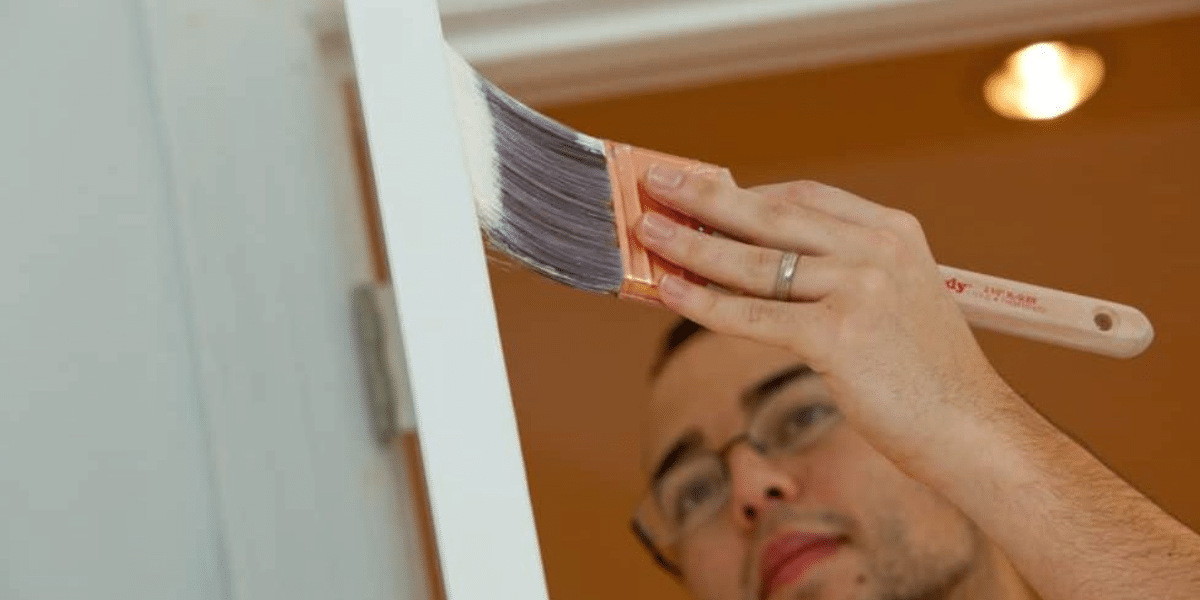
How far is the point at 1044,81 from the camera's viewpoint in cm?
142

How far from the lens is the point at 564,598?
1470 mm

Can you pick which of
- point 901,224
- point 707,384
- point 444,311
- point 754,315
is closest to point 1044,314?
point 901,224

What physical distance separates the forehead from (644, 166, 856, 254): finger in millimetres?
→ 415

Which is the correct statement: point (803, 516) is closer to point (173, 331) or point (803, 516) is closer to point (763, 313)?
point (763, 313)

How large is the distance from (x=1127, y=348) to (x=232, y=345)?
0.55m

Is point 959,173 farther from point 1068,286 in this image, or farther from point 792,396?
point 792,396

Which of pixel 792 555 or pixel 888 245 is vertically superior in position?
pixel 888 245

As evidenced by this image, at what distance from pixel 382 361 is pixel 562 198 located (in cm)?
16

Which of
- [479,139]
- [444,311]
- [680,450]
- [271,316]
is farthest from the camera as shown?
[680,450]

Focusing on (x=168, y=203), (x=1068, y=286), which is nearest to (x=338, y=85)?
(x=168, y=203)

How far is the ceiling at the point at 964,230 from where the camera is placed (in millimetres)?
1400

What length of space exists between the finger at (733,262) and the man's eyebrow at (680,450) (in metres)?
0.49

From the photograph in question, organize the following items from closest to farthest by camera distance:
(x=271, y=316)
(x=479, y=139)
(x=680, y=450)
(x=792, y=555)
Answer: (x=479, y=139) → (x=271, y=316) → (x=792, y=555) → (x=680, y=450)

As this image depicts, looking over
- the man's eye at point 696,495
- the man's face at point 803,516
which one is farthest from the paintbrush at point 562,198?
the man's eye at point 696,495
